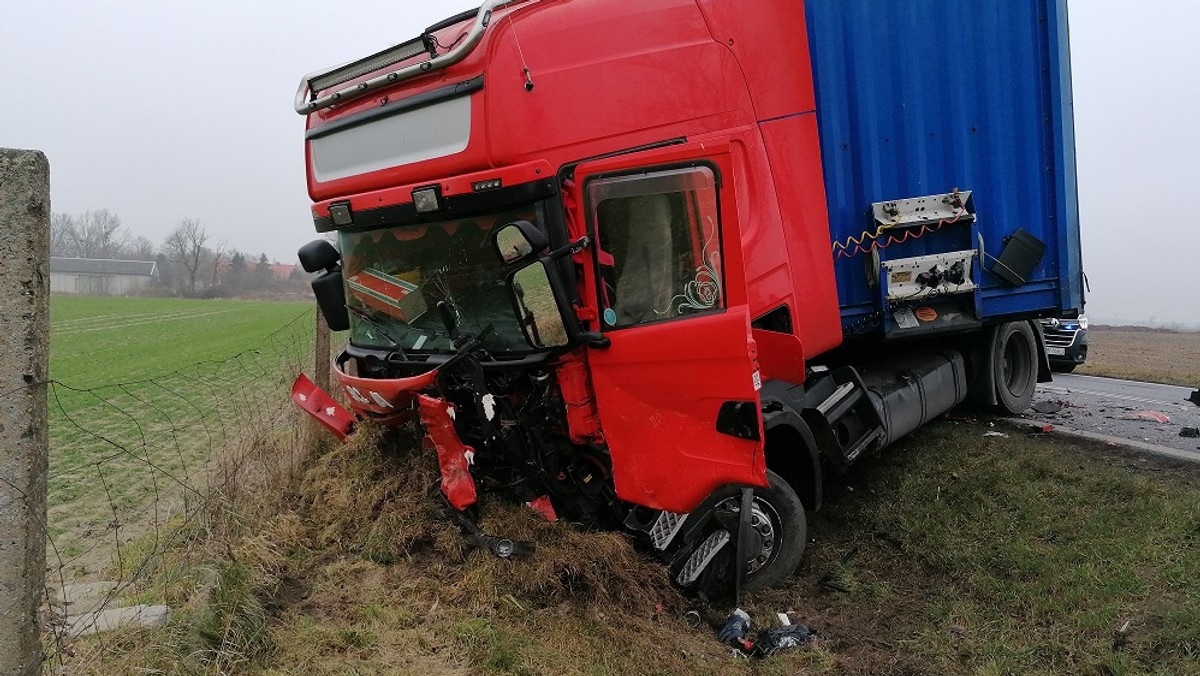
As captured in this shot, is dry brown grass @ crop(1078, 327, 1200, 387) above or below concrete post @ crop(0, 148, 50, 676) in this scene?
below

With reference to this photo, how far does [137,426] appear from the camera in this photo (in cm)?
738

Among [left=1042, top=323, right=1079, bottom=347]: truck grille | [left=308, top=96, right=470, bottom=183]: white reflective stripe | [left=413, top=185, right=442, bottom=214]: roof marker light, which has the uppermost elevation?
[left=308, top=96, right=470, bottom=183]: white reflective stripe

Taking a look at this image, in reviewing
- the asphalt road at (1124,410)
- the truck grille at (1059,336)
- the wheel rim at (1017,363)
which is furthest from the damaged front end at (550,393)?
the truck grille at (1059,336)

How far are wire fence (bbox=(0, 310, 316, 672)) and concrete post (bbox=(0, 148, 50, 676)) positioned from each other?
48 mm

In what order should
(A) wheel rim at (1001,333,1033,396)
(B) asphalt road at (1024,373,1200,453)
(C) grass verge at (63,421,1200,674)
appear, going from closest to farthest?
(C) grass verge at (63,421,1200,674), (B) asphalt road at (1024,373,1200,453), (A) wheel rim at (1001,333,1033,396)

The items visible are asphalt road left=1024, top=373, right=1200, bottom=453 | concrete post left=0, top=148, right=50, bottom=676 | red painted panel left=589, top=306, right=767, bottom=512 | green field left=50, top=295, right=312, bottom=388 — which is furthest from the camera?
green field left=50, top=295, right=312, bottom=388

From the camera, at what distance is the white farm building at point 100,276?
6519cm

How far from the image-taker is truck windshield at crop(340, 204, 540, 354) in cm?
373

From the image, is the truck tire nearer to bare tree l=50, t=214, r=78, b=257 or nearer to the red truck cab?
the red truck cab

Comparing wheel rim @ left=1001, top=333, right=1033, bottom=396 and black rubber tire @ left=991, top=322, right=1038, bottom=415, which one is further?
wheel rim @ left=1001, top=333, right=1033, bottom=396

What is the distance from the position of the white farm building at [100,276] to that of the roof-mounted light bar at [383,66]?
69.7 meters

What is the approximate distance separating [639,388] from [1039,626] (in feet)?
7.08

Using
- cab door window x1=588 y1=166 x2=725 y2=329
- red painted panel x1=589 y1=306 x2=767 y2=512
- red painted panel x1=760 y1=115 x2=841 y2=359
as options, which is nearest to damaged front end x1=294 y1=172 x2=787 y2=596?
red painted panel x1=589 y1=306 x2=767 y2=512

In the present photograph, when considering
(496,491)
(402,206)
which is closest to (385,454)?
(496,491)
